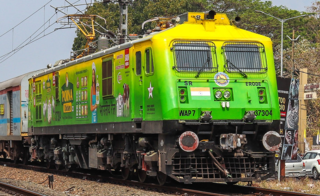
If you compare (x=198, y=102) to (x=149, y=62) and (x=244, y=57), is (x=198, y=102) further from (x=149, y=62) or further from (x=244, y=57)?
(x=244, y=57)

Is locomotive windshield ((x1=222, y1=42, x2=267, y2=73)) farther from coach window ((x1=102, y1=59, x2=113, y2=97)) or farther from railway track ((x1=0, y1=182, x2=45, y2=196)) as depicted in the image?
railway track ((x1=0, y1=182, x2=45, y2=196))

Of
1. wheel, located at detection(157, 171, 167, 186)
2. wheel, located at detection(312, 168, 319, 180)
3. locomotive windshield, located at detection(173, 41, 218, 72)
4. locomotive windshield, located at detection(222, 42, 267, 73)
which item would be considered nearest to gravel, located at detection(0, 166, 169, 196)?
wheel, located at detection(157, 171, 167, 186)

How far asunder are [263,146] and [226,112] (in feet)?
4.00

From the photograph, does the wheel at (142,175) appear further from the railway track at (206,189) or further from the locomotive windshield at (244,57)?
the locomotive windshield at (244,57)

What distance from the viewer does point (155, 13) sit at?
48438 mm

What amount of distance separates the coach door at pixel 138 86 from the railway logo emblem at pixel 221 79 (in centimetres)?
176

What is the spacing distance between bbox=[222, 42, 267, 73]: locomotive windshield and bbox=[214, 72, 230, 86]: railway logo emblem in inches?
8.0

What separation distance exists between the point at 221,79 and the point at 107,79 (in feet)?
12.5

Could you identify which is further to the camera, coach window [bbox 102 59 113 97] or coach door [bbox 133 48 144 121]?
coach window [bbox 102 59 113 97]

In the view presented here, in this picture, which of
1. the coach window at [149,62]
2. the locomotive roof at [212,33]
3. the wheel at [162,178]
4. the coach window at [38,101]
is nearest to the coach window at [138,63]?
the locomotive roof at [212,33]

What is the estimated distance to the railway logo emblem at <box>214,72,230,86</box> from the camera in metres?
12.6

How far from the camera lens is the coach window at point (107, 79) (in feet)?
49.2

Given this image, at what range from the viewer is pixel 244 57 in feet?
42.8

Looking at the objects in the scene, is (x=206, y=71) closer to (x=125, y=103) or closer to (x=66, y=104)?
(x=125, y=103)
